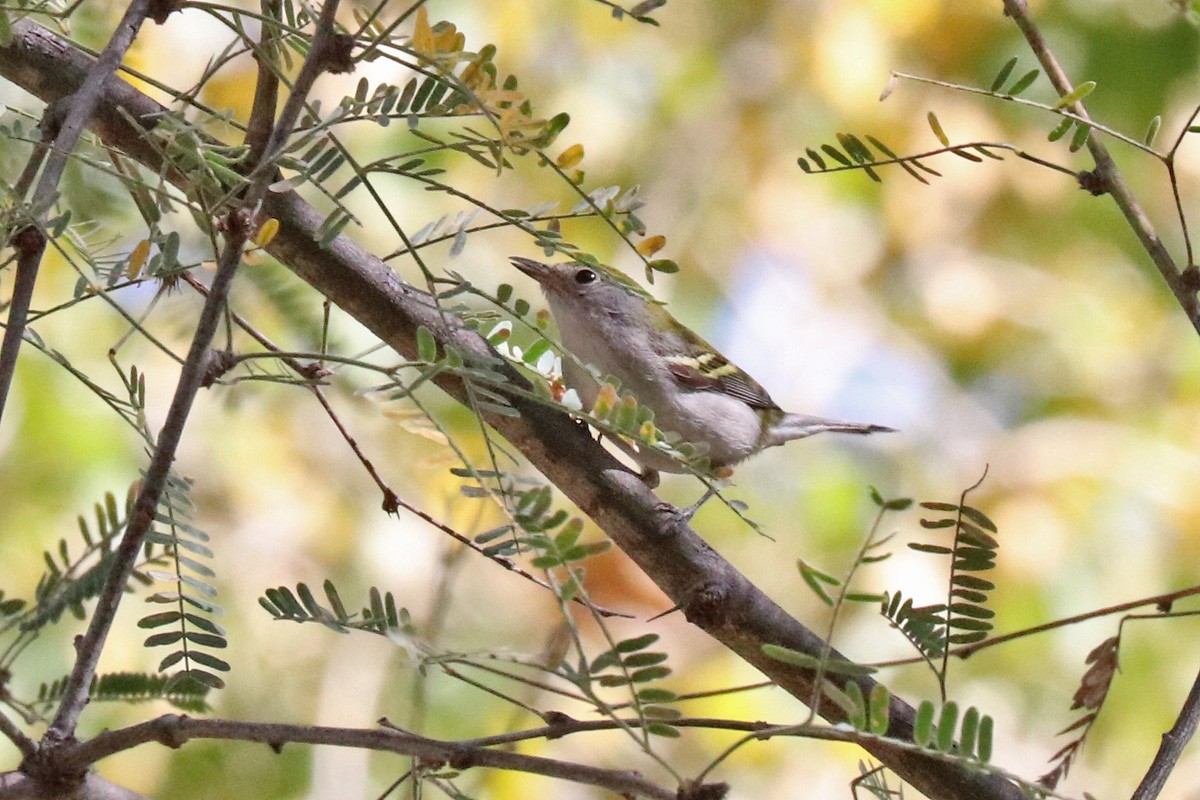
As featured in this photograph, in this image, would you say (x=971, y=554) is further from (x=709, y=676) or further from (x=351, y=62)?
(x=709, y=676)

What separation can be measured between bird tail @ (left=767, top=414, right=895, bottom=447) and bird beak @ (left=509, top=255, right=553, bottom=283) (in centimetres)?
71

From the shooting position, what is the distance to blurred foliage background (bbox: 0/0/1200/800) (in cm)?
300

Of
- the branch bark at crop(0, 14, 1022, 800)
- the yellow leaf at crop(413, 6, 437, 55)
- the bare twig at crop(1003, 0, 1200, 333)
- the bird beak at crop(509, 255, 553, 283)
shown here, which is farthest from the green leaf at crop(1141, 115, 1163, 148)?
the bird beak at crop(509, 255, 553, 283)

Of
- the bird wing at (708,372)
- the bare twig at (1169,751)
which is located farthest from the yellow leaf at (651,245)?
the bird wing at (708,372)

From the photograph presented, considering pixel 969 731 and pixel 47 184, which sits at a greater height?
pixel 47 184

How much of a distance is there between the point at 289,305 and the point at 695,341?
1537 millimetres

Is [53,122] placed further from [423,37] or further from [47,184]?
[423,37]

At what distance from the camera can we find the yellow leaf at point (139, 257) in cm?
92

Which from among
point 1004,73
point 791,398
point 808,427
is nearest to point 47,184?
point 1004,73

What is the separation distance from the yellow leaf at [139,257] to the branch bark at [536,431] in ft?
0.70

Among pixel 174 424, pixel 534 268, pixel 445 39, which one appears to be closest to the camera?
pixel 174 424

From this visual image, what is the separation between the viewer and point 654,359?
238 cm

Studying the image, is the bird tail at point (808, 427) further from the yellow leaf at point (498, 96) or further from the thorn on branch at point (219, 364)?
the thorn on branch at point (219, 364)

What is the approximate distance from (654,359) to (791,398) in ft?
6.09
